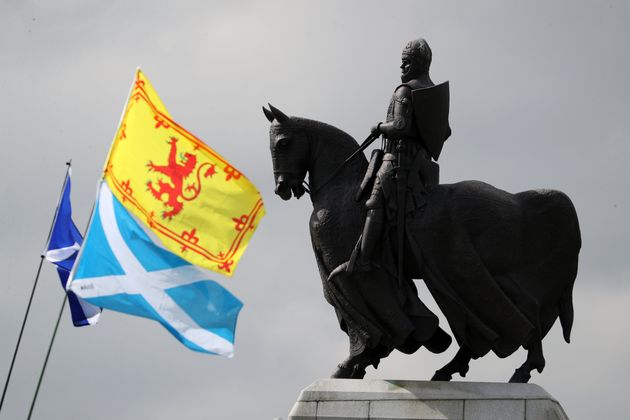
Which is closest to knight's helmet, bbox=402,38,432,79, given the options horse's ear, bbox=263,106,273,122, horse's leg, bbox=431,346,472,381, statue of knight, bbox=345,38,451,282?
statue of knight, bbox=345,38,451,282

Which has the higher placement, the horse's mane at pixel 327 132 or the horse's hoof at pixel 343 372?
the horse's mane at pixel 327 132

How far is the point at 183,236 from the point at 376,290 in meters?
3.08

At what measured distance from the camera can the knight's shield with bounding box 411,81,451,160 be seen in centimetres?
2538

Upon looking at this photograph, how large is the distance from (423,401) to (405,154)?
126 inches

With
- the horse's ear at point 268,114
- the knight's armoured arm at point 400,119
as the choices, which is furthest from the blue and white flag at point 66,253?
the knight's armoured arm at point 400,119

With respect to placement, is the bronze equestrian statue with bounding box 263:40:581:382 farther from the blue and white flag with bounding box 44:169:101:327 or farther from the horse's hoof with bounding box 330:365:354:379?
the blue and white flag with bounding box 44:169:101:327

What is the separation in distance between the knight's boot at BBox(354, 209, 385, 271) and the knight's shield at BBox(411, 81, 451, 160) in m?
1.23

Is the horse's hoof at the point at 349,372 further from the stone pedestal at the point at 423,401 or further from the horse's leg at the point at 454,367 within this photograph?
the horse's leg at the point at 454,367

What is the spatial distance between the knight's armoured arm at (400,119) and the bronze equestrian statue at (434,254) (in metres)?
0.01

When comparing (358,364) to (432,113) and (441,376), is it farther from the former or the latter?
(432,113)

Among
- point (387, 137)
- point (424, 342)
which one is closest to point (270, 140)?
point (387, 137)

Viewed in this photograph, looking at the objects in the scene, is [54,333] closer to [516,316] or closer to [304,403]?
[304,403]

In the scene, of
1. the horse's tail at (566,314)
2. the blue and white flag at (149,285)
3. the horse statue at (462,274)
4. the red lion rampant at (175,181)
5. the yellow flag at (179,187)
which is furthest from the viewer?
the horse's tail at (566,314)

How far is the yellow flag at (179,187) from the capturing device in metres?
23.4
